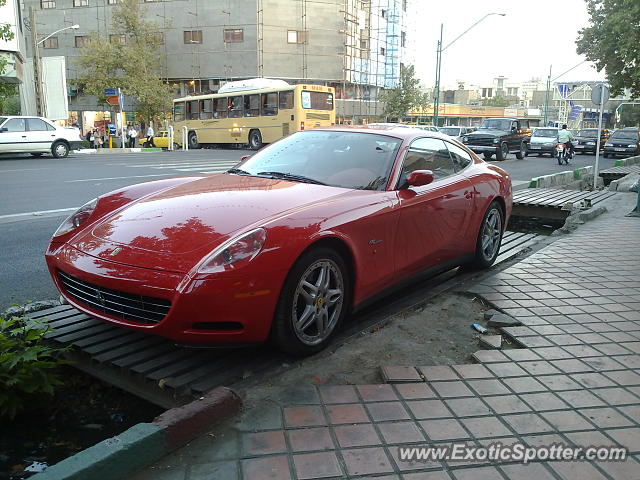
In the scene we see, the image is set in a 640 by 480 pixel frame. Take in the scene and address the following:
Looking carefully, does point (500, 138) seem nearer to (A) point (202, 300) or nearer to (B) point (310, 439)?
(A) point (202, 300)

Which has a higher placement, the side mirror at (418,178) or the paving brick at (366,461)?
the side mirror at (418,178)

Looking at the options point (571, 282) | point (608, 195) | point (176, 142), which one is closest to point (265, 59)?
point (176, 142)

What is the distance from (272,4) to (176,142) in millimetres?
18565

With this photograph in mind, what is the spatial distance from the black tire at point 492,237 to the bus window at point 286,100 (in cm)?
2228

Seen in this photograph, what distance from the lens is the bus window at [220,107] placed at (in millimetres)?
30859

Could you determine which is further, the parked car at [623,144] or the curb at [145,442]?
the parked car at [623,144]

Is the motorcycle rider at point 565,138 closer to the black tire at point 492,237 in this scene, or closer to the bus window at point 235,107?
the bus window at point 235,107

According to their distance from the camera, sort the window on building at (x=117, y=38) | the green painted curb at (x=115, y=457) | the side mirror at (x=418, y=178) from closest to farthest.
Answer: the green painted curb at (x=115, y=457)
the side mirror at (x=418, y=178)
the window on building at (x=117, y=38)

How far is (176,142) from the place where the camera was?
34719mm

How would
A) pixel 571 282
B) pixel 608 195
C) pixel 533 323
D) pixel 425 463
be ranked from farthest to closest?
1. pixel 608 195
2. pixel 571 282
3. pixel 533 323
4. pixel 425 463

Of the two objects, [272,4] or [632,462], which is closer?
[632,462]

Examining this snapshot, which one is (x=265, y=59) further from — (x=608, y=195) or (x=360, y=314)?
(x=360, y=314)

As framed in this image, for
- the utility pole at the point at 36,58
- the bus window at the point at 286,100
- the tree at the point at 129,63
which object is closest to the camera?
the bus window at the point at 286,100

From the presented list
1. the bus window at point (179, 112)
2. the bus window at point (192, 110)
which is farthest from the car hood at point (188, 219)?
the bus window at point (179, 112)
